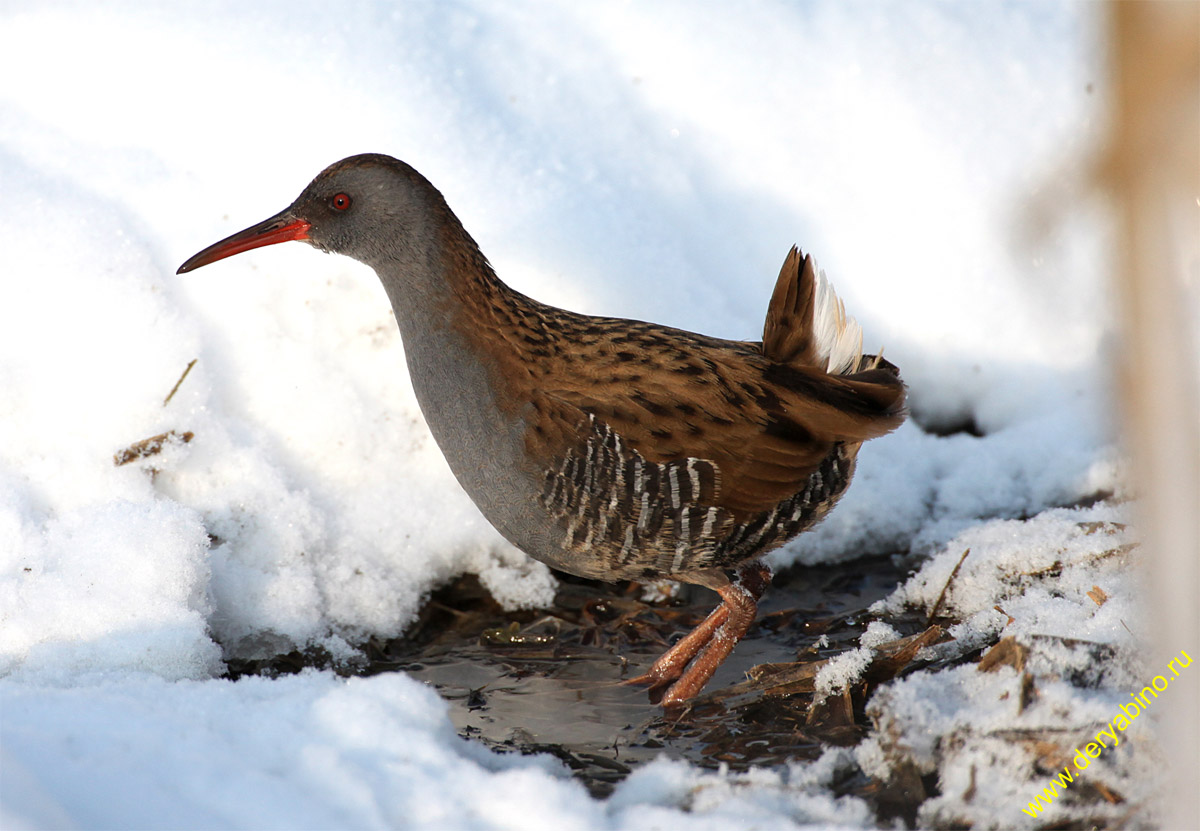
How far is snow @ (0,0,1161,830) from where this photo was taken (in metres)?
2.43

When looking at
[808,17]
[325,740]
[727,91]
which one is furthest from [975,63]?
[325,740]

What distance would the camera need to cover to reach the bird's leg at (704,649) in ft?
10.7

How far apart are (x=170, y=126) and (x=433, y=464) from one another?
5.84 ft

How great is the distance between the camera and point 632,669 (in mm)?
3510

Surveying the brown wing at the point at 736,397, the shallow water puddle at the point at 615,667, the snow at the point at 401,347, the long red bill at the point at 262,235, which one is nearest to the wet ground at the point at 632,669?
the shallow water puddle at the point at 615,667

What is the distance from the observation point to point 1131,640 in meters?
2.67

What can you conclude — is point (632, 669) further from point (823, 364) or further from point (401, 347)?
point (401, 347)

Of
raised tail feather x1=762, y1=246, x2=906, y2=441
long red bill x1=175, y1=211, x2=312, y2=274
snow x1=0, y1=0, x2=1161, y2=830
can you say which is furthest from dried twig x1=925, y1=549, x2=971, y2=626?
long red bill x1=175, y1=211, x2=312, y2=274

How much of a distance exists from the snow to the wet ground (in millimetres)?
116

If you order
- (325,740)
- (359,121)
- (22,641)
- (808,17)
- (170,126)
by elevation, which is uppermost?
(808,17)

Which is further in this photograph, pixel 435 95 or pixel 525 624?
pixel 435 95

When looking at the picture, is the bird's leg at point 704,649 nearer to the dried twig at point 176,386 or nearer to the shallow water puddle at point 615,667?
the shallow water puddle at point 615,667

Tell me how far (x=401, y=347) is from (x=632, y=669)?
1.53m

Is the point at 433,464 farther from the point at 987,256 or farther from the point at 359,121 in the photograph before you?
the point at 987,256
